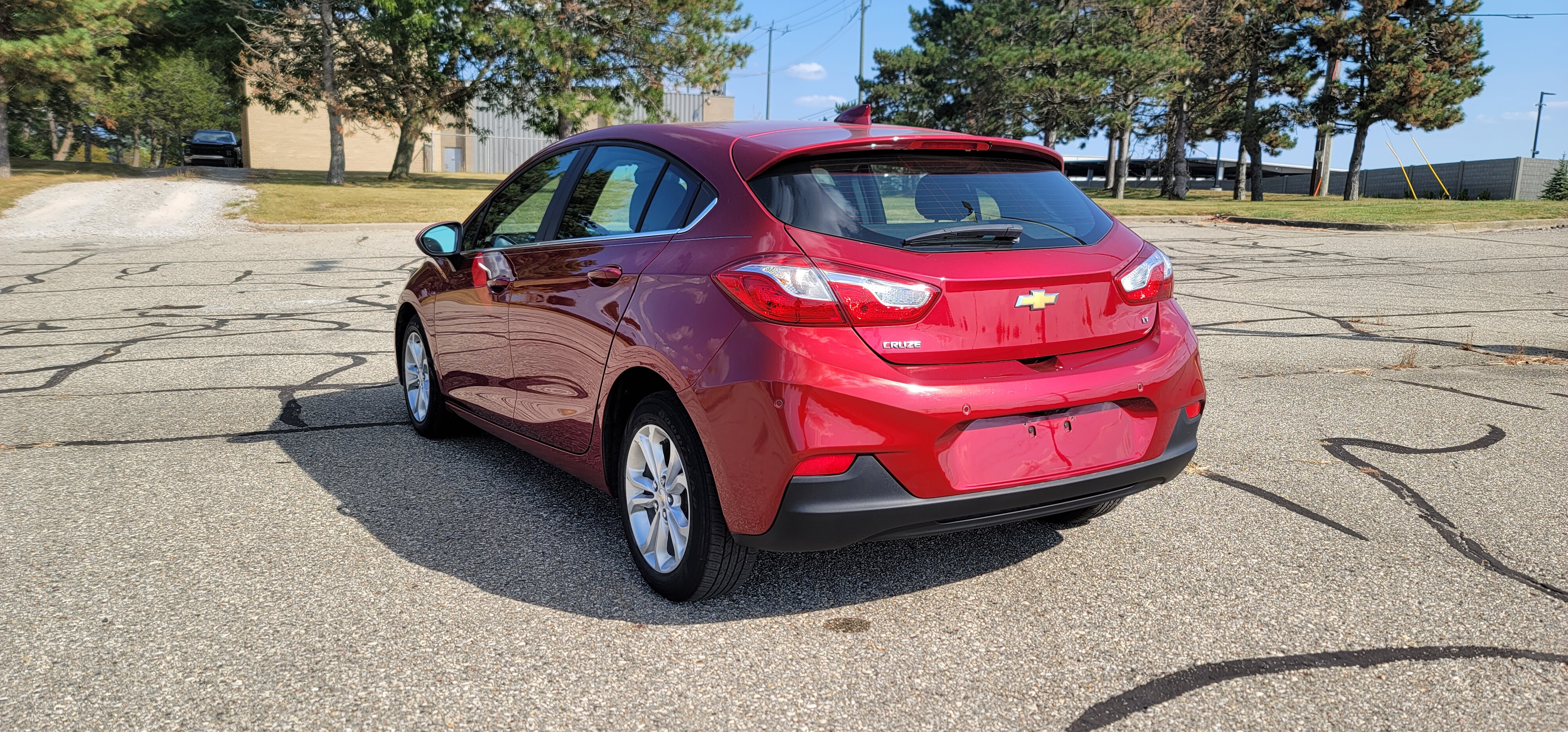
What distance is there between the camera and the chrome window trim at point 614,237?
11.2 ft

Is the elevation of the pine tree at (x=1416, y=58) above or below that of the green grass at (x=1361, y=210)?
above

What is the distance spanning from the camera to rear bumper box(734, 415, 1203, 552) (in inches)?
117

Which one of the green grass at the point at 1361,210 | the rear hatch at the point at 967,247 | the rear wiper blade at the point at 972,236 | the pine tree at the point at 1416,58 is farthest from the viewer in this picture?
the pine tree at the point at 1416,58

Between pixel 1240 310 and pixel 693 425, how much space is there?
869cm

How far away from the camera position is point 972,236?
3.27 meters

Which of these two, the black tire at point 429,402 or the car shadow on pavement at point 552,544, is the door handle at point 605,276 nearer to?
the car shadow on pavement at point 552,544

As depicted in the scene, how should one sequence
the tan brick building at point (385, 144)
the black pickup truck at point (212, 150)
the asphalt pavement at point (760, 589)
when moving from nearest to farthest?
the asphalt pavement at point (760, 589) < the black pickup truck at point (212, 150) < the tan brick building at point (385, 144)

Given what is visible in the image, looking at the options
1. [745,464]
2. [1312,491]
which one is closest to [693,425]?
[745,464]

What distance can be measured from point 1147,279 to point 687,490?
1.62m

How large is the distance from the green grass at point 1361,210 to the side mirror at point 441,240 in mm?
16270

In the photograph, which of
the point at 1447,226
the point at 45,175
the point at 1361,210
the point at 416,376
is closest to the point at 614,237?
the point at 416,376

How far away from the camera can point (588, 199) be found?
13.7 ft

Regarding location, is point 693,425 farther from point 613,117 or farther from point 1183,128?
point 1183,128

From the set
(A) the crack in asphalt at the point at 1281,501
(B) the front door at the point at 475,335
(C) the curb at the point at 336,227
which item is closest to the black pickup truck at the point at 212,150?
(C) the curb at the point at 336,227
